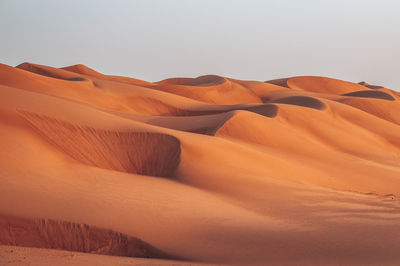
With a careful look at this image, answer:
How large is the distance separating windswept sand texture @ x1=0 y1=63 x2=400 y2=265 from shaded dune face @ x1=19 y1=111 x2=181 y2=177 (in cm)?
3

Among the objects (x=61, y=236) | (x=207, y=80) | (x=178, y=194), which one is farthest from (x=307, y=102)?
(x=61, y=236)

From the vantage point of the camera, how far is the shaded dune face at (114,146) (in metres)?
11.7

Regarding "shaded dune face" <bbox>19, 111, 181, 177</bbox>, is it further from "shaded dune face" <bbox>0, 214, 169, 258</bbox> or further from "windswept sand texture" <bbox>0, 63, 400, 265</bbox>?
"shaded dune face" <bbox>0, 214, 169, 258</bbox>

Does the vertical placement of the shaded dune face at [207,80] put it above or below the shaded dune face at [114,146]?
above

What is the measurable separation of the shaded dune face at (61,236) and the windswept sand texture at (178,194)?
0.05ft

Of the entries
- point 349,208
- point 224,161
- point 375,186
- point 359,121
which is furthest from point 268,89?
point 349,208

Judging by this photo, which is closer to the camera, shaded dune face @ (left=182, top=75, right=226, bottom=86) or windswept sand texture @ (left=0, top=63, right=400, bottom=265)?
windswept sand texture @ (left=0, top=63, right=400, bottom=265)

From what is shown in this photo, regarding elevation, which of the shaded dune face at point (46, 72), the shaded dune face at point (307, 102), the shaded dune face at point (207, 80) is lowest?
the shaded dune face at point (307, 102)

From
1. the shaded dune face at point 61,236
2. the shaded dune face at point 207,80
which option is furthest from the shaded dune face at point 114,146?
the shaded dune face at point 207,80

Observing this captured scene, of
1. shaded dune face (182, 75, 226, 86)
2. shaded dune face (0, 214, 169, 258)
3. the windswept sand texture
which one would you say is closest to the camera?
the windswept sand texture

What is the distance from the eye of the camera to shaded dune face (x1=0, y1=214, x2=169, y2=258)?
7157 mm

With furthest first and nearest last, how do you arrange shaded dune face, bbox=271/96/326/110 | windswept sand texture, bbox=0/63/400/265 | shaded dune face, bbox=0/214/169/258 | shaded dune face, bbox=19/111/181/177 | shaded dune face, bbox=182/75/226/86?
1. shaded dune face, bbox=182/75/226/86
2. shaded dune face, bbox=271/96/326/110
3. shaded dune face, bbox=19/111/181/177
4. shaded dune face, bbox=0/214/169/258
5. windswept sand texture, bbox=0/63/400/265

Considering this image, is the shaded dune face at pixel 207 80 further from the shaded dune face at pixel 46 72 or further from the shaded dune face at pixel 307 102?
the shaded dune face at pixel 46 72

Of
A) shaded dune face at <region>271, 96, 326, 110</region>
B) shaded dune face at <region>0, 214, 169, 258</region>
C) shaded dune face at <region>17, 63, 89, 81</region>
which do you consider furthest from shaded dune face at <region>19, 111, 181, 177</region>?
shaded dune face at <region>17, 63, 89, 81</region>
